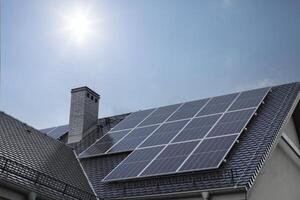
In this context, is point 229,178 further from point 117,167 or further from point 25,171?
point 25,171

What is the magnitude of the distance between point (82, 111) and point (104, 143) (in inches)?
134

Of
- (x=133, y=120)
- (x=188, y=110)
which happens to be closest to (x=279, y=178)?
(x=188, y=110)

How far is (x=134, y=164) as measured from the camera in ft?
52.0

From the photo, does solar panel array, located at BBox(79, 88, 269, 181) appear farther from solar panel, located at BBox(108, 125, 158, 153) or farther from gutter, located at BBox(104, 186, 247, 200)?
gutter, located at BBox(104, 186, 247, 200)

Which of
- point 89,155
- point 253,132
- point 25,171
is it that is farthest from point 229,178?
point 89,155

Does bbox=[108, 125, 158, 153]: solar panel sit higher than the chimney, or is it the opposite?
the chimney

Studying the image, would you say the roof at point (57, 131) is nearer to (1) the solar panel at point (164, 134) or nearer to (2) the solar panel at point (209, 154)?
(1) the solar panel at point (164, 134)

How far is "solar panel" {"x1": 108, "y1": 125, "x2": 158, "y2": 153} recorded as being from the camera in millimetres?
17812

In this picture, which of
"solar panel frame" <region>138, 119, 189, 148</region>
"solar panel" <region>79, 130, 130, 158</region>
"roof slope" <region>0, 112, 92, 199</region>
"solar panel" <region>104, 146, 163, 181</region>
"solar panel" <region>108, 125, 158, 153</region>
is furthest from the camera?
"solar panel" <region>79, 130, 130, 158</region>

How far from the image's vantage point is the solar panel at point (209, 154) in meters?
14.2

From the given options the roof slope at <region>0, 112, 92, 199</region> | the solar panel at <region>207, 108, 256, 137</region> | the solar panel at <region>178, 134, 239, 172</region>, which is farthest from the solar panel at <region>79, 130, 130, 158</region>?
the solar panel at <region>178, 134, 239, 172</region>

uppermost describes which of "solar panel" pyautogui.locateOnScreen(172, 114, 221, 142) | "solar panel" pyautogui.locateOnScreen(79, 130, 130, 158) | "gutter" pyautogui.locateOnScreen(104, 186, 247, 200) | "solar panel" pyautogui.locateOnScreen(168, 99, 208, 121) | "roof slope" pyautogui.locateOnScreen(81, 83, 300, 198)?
"solar panel" pyautogui.locateOnScreen(168, 99, 208, 121)

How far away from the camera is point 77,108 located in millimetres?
22375

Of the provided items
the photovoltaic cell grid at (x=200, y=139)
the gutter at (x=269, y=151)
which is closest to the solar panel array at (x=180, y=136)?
the photovoltaic cell grid at (x=200, y=139)
